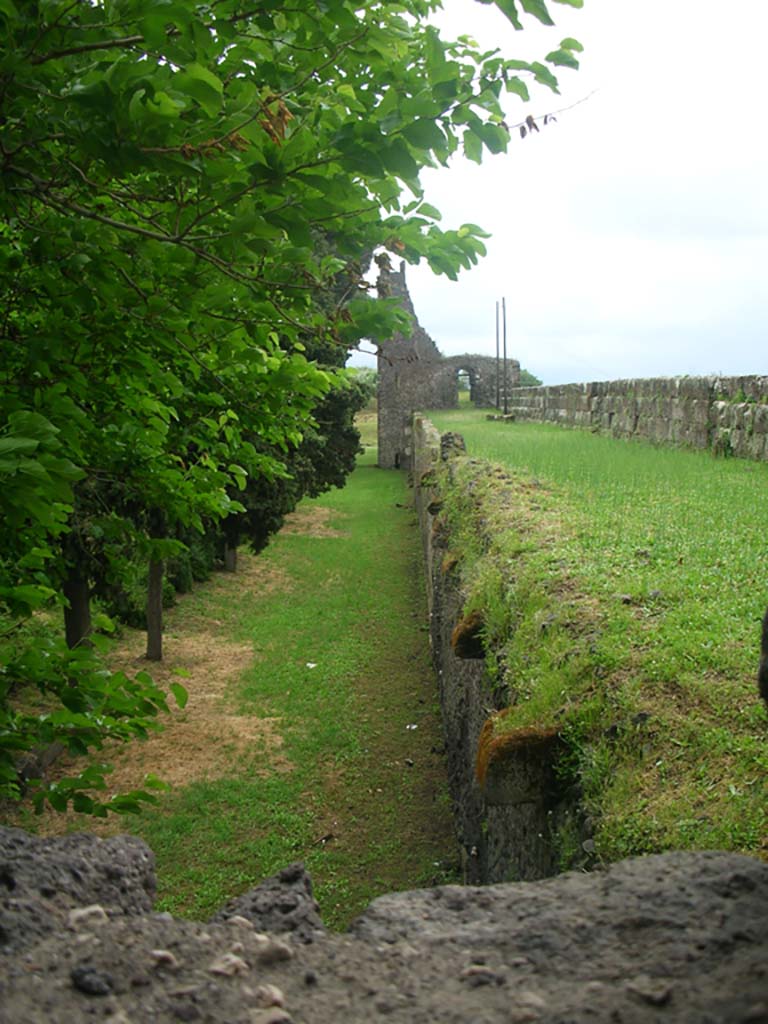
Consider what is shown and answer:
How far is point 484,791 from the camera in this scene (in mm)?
3354

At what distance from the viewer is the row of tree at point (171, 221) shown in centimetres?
243

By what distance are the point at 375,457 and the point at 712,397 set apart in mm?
27462

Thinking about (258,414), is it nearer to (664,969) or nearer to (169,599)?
(664,969)

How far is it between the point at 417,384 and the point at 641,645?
3398 cm

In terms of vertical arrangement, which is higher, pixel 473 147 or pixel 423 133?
pixel 473 147

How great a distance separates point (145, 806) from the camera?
25.3 feet

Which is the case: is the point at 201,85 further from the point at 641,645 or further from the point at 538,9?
the point at 641,645

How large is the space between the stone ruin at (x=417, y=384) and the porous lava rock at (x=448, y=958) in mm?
33011

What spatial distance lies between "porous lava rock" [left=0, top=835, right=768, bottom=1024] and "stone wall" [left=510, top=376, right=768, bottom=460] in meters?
9.96

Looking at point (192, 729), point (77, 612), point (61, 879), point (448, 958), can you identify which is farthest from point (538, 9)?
point (192, 729)

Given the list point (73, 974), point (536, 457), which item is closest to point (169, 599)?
point (536, 457)

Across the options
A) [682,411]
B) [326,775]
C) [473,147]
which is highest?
[473,147]

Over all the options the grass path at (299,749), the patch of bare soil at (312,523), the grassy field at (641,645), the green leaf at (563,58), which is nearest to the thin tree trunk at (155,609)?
the grass path at (299,749)

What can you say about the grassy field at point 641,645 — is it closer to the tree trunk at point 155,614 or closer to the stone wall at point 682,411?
the stone wall at point 682,411
